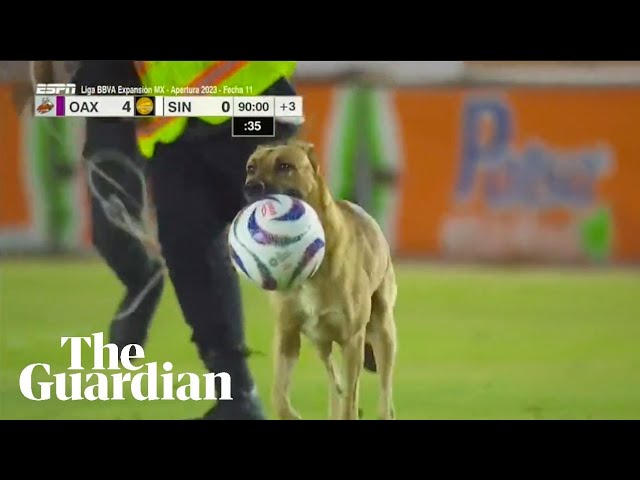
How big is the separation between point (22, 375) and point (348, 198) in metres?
1.25

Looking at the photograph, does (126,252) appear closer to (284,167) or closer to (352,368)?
(284,167)

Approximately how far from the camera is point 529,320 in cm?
421

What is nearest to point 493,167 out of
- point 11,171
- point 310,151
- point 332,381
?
point 310,151

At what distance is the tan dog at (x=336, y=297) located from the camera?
13.3 feet

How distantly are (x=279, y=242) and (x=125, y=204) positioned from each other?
23.4 inches

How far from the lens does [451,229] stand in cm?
423

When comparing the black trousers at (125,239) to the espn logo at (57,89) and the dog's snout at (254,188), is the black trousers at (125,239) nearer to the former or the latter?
the espn logo at (57,89)

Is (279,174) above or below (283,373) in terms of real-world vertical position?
above

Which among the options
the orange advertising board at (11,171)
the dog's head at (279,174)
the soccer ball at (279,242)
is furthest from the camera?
the orange advertising board at (11,171)

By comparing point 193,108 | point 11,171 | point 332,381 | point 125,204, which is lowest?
point 332,381

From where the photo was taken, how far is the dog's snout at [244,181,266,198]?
405cm

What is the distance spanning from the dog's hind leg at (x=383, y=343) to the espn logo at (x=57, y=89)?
4.02ft

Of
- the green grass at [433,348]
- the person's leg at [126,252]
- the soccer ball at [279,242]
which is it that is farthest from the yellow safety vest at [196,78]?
the green grass at [433,348]

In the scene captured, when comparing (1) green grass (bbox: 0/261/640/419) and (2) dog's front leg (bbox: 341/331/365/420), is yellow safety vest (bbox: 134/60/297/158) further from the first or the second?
(2) dog's front leg (bbox: 341/331/365/420)
